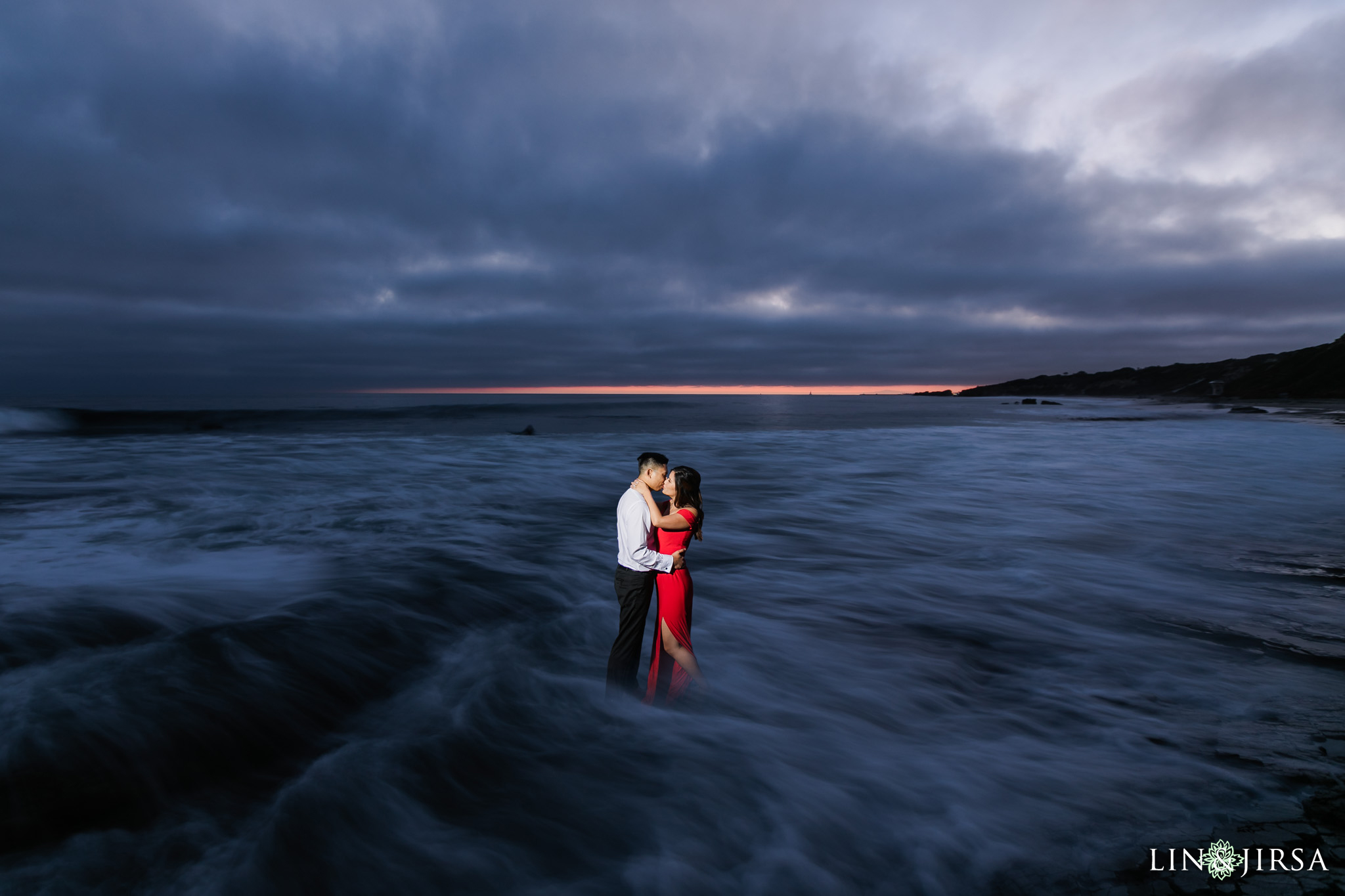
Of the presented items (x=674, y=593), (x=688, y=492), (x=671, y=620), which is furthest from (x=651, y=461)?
(x=671, y=620)

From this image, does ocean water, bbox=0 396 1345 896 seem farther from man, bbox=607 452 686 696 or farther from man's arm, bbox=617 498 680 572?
man's arm, bbox=617 498 680 572

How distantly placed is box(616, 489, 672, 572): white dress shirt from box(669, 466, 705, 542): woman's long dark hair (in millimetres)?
219

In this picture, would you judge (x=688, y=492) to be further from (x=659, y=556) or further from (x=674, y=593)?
(x=674, y=593)

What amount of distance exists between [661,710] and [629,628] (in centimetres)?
92

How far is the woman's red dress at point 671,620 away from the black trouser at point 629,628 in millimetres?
115

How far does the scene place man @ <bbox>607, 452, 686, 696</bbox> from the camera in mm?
3928

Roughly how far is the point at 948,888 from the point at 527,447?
28559 mm

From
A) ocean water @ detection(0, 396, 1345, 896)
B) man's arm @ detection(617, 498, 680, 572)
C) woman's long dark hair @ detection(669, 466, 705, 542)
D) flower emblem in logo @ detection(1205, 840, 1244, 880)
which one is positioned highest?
woman's long dark hair @ detection(669, 466, 705, 542)

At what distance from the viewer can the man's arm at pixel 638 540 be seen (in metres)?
3.92

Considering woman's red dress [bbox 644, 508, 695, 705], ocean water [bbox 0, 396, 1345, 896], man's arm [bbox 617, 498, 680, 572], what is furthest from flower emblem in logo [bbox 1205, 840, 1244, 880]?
man's arm [bbox 617, 498, 680, 572]

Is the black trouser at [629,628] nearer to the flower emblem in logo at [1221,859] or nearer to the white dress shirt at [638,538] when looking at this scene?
the white dress shirt at [638,538]

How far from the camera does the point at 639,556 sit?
155 inches

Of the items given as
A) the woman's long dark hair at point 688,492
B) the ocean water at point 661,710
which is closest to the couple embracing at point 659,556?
the woman's long dark hair at point 688,492

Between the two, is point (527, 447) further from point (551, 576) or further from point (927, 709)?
point (927, 709)
